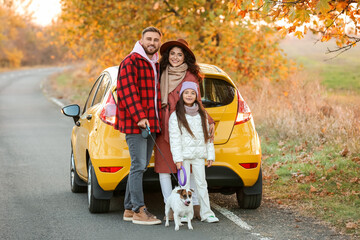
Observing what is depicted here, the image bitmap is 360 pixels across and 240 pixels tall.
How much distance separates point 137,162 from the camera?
20.0 feet

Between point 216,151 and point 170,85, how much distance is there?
824 mm

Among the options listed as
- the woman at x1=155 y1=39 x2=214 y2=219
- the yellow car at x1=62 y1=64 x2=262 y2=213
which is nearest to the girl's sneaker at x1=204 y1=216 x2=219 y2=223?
the woman at x1=155 y1=39 x2=214 y2=219

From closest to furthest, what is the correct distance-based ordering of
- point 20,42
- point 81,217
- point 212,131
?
point 212,131 → point 81,217 → point 20,42

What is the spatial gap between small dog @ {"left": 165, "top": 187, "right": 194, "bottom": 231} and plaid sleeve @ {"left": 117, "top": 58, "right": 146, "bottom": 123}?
2.64 ft

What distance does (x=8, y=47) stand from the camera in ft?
285

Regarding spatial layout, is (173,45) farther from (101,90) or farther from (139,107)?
(101,90)

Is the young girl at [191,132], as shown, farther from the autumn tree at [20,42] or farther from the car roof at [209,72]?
the autumn tree at [20,42]

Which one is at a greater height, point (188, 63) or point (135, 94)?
point (188, 63)

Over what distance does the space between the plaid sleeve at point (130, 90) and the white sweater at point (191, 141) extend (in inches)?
13.8

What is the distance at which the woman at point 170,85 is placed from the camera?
6.26m

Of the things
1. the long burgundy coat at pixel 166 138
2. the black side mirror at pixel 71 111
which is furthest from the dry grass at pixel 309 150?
the black side mirror at pixel 71 111

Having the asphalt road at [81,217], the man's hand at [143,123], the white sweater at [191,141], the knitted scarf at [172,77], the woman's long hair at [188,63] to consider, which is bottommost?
the asphalt road at [81,217]

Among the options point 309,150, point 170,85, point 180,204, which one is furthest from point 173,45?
point 309,150

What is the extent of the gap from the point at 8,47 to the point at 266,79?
76.0 meters
